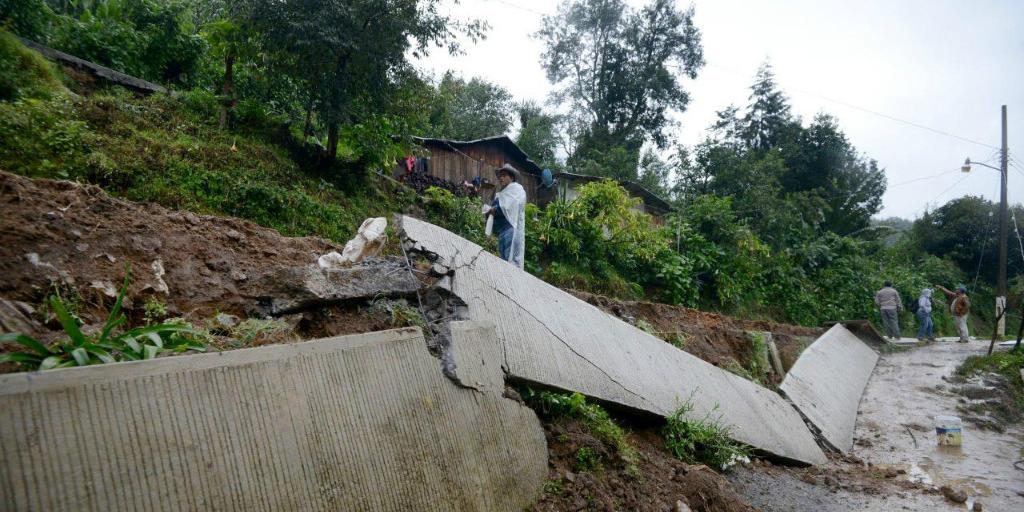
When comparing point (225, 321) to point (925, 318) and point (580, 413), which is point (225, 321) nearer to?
point (580, 413)

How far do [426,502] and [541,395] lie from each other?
1.10 metres

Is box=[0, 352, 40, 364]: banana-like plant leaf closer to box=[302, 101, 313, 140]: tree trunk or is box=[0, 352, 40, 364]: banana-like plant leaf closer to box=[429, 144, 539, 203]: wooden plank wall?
box=[302, 101, 313, 140]: tree trunk

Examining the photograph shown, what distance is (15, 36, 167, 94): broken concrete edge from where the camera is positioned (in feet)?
23.4

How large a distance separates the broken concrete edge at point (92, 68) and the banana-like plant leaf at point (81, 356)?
305 inches

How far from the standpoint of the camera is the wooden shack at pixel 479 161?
50.2ft

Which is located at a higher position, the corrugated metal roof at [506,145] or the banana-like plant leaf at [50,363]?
the corrugated metal roof at [506,145]

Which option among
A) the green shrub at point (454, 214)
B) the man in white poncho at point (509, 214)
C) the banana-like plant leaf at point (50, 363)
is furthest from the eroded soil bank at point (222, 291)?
the green shrub at point (454, 214)

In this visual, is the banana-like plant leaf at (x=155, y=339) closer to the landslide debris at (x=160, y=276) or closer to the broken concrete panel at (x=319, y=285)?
the landslide debris at (x=160, y=276)

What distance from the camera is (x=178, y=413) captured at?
179cm

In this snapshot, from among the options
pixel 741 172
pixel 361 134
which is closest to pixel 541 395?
pixel 361 134

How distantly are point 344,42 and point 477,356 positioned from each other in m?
7.02

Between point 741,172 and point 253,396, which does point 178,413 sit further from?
point 741,172

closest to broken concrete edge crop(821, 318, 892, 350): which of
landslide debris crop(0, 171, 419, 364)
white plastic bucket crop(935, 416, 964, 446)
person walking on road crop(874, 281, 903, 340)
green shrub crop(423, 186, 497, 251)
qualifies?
person walking on road crop(874, 281, 903, 340)

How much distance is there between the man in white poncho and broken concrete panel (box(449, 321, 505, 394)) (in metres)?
2.86
